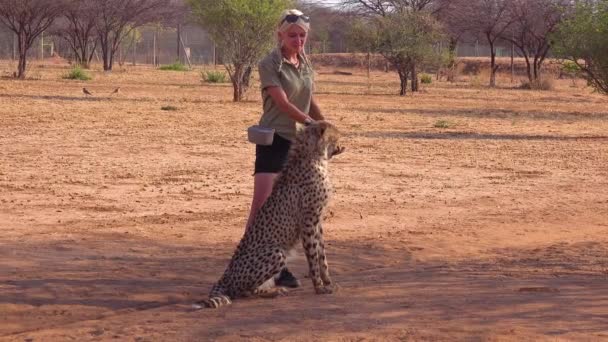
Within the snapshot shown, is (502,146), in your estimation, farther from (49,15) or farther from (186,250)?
(49,15)

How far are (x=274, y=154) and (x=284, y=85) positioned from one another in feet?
1.49

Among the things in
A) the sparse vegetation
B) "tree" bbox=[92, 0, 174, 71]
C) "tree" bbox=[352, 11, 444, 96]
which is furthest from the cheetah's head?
"tree" bbox=[92, 0, 174, 71]

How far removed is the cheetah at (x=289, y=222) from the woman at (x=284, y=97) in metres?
0.13

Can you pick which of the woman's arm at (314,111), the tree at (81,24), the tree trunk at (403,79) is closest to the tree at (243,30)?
the tree trunk at (403,79)

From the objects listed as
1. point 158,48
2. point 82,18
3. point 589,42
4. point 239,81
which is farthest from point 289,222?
point 158,48

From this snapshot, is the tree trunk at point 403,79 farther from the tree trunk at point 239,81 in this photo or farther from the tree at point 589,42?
the tree at point 589,42

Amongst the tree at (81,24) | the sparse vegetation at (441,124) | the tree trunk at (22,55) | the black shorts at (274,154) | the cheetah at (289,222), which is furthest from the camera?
the tree at (81,24)

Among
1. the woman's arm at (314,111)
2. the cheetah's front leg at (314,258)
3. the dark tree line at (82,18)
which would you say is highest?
the dark tree line at (82,18)

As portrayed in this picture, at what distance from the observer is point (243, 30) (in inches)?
1076

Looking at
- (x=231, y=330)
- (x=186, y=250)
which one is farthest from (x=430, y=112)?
(x=231, y=330)

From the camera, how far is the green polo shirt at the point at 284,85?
632cm

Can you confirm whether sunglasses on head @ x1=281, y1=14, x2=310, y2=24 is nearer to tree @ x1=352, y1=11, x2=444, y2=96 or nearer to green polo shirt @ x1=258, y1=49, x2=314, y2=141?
green polo shirt @ x1=258, y1=49, x2=314, y2=141

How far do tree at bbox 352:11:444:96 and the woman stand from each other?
2734cm

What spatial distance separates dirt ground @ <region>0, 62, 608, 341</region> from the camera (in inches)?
221
